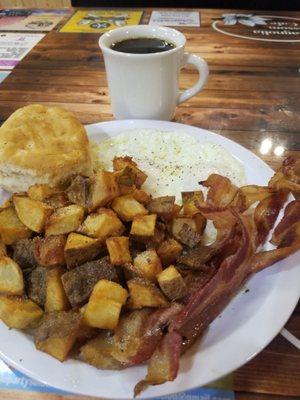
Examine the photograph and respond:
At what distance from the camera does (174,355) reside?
0.71m

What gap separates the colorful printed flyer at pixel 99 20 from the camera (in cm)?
231

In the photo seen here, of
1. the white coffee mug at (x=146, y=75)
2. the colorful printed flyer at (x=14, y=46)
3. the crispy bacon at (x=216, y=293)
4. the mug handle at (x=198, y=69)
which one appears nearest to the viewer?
the crispy bacon at (x=216, y=293)

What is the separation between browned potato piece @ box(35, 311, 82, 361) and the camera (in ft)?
2.38

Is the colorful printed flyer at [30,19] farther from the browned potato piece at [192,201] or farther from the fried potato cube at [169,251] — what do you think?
the fried potato cube at [169,251]

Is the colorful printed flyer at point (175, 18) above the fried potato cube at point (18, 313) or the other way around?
above

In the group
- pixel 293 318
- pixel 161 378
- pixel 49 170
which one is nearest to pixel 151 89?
pixel 49 170

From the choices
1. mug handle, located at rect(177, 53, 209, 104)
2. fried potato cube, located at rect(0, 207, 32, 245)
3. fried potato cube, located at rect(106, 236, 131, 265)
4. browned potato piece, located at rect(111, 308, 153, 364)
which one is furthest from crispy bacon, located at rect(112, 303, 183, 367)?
mug handle, located at rect(177, 53, 209, 104)

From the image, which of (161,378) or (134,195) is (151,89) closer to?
(134,195)

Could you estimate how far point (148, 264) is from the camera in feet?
2.80

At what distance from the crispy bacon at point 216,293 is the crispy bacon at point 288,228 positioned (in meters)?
0.08

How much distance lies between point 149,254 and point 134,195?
22 centimetres

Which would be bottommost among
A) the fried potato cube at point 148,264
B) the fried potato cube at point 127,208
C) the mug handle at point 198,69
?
the fried potato cube at point 148,264

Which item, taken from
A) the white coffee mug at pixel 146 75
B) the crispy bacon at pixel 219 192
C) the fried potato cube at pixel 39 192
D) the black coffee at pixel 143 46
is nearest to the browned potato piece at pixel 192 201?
the crispy bacon at pixel 219 192

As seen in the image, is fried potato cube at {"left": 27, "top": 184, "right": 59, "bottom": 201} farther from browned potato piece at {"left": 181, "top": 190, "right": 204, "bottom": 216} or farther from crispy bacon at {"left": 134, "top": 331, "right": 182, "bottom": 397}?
crispy bacon at {"left": 134, "top": 331, "right": 182, "bottom": 397}
